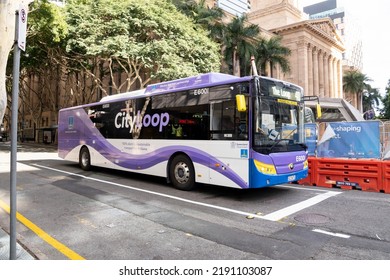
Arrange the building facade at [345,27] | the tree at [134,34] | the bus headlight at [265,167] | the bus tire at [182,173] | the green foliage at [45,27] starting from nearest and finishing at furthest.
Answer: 1. the bus headlight at [265,167]
2. the bus tire at [182,173]
3. the green foliage at [45,27]
4. the tree at [134,34]
5. the building facade at [345,27]

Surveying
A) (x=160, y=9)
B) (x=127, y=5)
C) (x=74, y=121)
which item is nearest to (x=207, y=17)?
(x=160, y=9)

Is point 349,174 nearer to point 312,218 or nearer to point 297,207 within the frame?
point 297,207

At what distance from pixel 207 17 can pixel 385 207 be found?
3166cm

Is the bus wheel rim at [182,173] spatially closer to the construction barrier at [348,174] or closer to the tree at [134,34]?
the construction barrier at [348,174]

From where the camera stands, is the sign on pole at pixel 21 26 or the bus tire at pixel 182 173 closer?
the sign on pole at pixel 21 26

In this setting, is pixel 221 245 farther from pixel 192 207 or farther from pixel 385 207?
pixel 385 207

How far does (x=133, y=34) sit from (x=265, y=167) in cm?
1995

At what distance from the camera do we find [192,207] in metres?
6.94

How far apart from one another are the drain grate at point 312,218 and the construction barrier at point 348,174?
3877mm

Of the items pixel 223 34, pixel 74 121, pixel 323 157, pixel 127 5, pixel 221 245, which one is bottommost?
pixel 221 245

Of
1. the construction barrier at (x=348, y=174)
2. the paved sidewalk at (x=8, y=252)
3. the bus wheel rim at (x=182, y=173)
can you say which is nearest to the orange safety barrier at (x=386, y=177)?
the construction barrier at (x=348, y=174)

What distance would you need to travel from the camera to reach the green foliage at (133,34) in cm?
2228

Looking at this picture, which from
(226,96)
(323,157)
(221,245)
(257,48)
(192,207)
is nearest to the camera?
(221,245)

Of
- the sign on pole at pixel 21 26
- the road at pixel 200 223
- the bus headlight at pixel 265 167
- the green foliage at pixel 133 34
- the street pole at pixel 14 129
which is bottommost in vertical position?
the road at pixel 200 223
